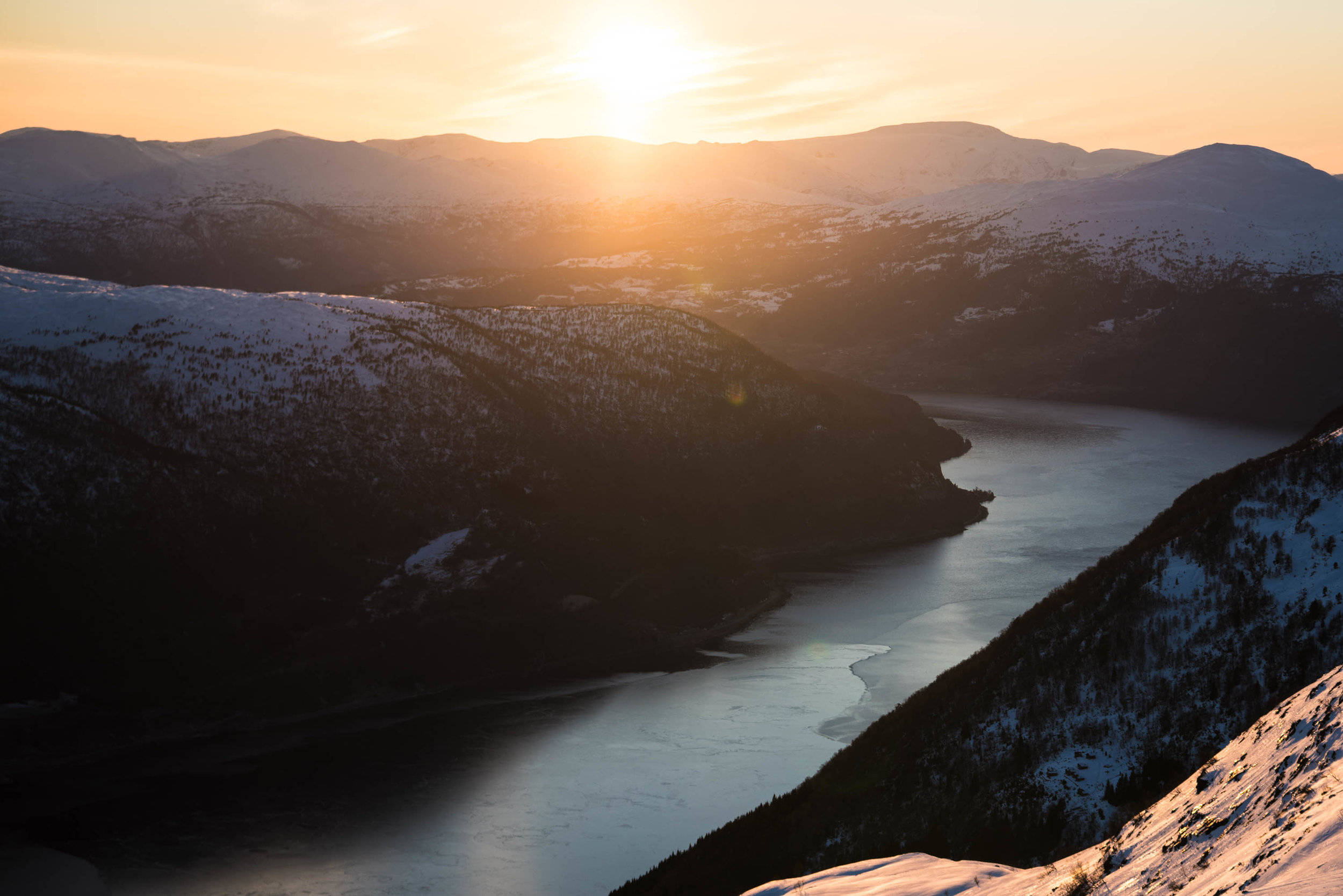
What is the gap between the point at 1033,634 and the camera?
3278cm

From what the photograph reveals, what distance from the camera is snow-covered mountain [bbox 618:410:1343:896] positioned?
86.5 ft

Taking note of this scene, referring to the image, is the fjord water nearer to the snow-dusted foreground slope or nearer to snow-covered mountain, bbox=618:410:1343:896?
snow-covered mountain, bbox=618:410:1343:896

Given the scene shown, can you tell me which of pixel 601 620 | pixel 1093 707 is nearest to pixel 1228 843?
pixel 1093 707

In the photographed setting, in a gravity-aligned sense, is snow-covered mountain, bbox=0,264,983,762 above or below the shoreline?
above

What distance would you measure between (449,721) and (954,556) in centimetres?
3971

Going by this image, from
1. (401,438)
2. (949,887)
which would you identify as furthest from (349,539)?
(949,887)

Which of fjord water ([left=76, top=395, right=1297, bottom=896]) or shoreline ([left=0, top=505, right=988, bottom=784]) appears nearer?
fjord water ([left=76, top=395, right=1297, bottom=896])

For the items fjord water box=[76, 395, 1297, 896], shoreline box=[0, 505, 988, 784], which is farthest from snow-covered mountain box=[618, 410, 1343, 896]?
shoreline box=[0, 505, 988, 784]

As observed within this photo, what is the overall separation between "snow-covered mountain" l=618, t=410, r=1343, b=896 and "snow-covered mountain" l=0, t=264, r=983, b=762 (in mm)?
28876

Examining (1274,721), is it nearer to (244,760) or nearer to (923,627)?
(244,760)

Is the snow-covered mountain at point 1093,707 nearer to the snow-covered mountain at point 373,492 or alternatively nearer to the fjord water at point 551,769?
the fjord water at point 551,769

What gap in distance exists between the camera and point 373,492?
230ft

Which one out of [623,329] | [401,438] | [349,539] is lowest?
[349,539]

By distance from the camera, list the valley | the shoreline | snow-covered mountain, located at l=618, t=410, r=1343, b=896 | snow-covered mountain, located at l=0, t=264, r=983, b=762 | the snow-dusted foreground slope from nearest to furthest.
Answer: the snow-dusted foreground slope → snow-covered mountain, located at l=618, t=410, r=1343, b=896 → the valley → the shoreline → snow-covered mountain, located at l=0, t=264, r=983, b=762
